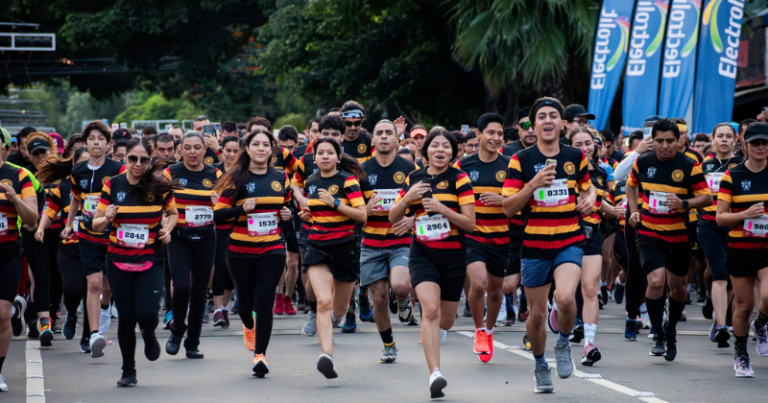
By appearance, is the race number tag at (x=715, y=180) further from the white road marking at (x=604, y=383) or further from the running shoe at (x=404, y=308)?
the running shoe at (x=404, y=308)

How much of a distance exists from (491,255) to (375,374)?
1.61 meters

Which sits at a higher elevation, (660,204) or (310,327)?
(660,204)

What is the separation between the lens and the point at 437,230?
7938 millimetres

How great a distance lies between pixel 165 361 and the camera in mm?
9703

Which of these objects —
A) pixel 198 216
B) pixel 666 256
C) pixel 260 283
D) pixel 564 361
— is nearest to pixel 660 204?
pixel 666 256

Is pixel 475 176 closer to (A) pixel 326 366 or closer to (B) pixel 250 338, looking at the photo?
(B) pixel 250 338

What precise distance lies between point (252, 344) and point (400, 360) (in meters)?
1.35

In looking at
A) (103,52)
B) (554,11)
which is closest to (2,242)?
(554,11)

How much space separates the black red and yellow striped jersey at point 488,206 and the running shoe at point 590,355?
125cm

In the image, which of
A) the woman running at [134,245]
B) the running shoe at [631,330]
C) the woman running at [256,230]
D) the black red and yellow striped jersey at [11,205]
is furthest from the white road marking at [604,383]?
the black red and yellow striped jersey at [11,205]

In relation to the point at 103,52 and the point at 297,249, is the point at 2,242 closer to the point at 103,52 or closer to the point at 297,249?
the point at 297,249

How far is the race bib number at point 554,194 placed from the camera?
25.9ft

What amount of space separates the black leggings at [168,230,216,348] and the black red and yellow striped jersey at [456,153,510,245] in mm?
2482

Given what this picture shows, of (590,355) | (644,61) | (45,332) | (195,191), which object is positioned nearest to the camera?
(590,355)
